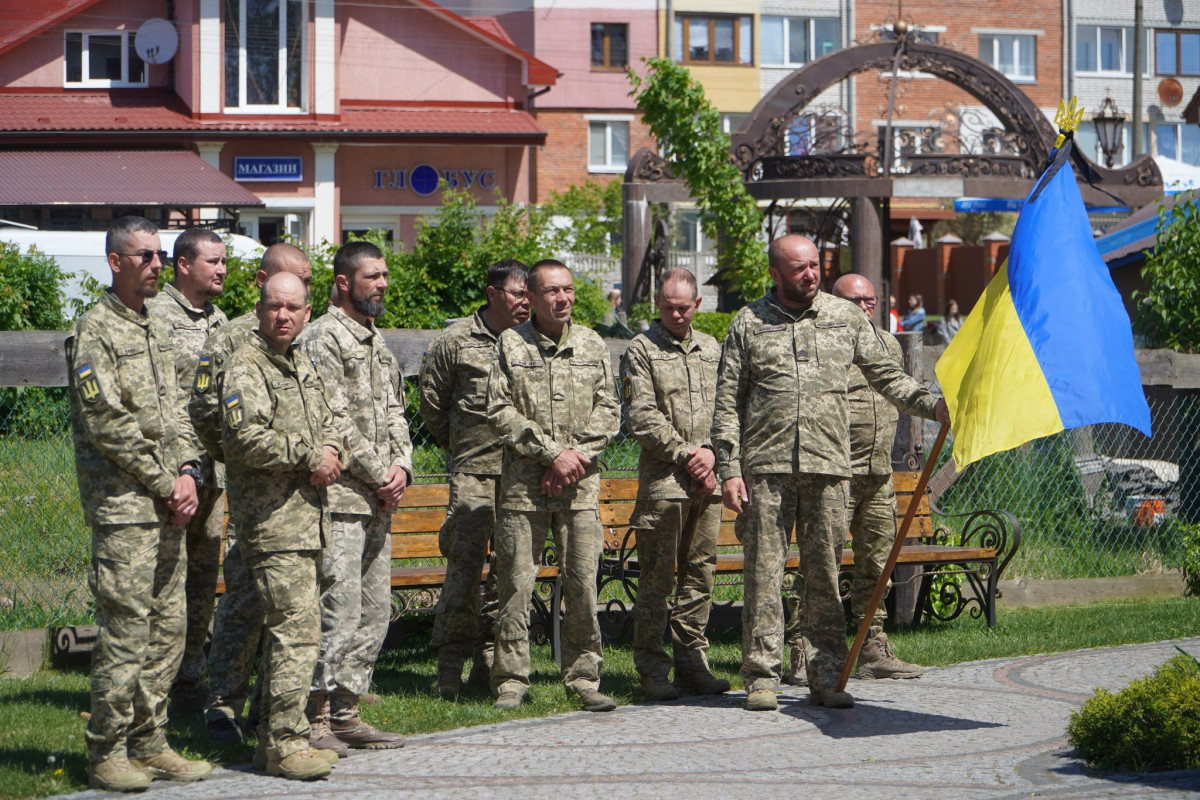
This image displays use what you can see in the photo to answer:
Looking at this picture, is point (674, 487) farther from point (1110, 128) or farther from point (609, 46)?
point (609, 46)

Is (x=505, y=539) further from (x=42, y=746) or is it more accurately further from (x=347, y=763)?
(x=42, y=746)

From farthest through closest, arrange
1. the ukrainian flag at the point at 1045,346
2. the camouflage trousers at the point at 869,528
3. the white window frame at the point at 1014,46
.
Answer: the white window frame at the point at 1014,46 < the camouflage trousers at the point at 869,528 < the ukrainian flag at the point at 1045,346

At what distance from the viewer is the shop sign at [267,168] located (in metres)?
→ 33.7

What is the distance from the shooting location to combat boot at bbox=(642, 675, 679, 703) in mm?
7715

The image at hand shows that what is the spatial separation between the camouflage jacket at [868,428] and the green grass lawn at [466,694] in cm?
124

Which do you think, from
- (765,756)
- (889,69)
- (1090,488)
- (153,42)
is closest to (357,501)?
(765,756)

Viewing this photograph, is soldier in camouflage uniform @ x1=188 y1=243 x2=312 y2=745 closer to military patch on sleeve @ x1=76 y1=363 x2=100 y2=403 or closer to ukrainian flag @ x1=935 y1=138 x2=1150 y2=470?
military patch on sleeve @ x1=76 y1=363 x2=100 y2=403

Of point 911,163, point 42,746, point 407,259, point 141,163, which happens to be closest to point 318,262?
point 407,259

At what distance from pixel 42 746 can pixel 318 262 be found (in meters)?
9.06

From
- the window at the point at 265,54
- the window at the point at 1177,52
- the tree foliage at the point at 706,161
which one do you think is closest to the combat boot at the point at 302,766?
the tree foliage at the point at 706,161

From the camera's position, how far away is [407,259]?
15703mm

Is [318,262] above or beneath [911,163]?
beneath

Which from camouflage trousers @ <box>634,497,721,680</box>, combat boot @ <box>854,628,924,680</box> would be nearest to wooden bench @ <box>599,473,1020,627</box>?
camouflage trousers @ <box>634,497,721,680</box>

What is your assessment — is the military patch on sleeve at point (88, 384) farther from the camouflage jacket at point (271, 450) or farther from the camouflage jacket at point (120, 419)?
the camouflage jacket at point (271, 450)
